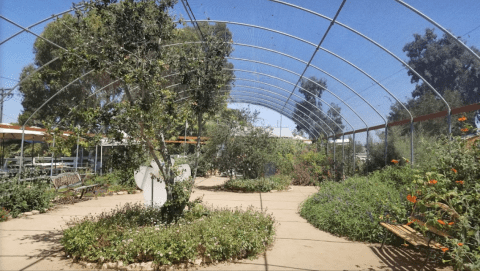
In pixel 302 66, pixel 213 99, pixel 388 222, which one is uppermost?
pixel 302 66

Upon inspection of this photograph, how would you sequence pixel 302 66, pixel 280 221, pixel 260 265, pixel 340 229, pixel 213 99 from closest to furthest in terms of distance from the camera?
pixel 260 265 < pixel 340 229 < pixel 213 99 < pixel 280 221 < pixel 302 66

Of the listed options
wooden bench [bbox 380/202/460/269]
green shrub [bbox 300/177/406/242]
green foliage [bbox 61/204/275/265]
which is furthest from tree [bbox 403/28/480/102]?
green foliage [bbox 61/204/275/265]

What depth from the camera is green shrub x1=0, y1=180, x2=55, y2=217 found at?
296 inches

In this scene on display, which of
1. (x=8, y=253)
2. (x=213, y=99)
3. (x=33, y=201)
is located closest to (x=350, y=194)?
(x=213, y=99)

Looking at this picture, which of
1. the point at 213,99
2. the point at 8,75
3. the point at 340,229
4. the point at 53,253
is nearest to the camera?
the point at 53,253

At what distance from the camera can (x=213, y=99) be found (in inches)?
271

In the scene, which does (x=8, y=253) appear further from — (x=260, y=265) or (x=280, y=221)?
(x=280, y=221)

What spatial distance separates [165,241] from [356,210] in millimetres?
3549

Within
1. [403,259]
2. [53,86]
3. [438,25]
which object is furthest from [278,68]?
[53,86]

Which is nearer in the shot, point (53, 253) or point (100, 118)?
point (53, 253)

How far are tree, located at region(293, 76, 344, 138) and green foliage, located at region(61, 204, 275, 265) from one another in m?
8.61

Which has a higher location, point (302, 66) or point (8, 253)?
point (302, 66)

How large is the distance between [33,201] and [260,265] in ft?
19.9

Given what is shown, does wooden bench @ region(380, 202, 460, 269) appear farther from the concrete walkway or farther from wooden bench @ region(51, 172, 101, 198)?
wooden bench @ region(51, 172, 101, 198)
